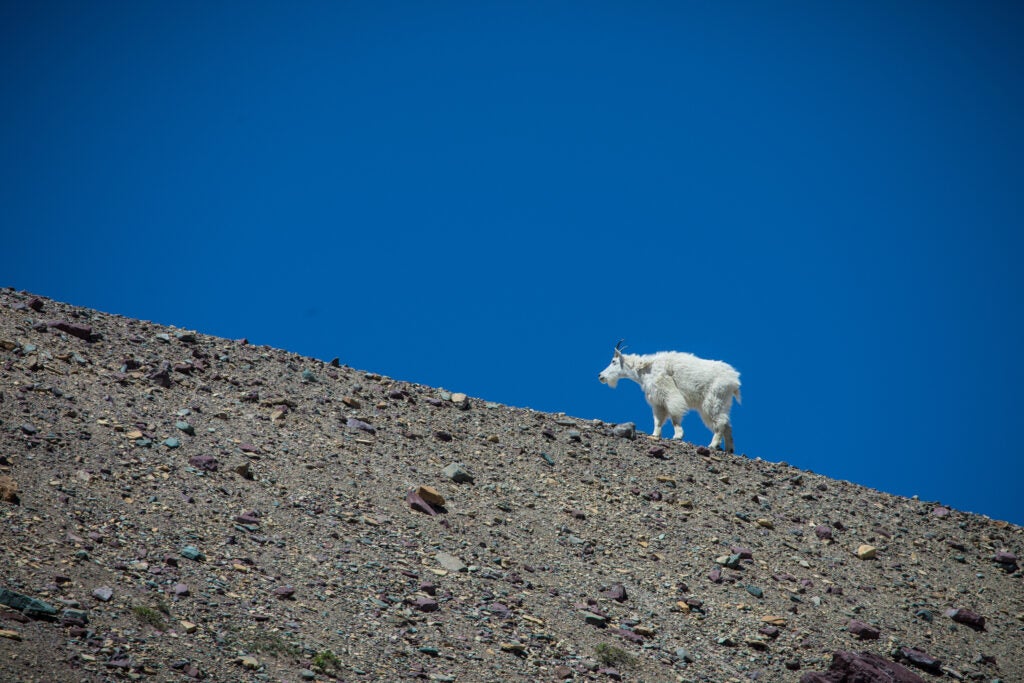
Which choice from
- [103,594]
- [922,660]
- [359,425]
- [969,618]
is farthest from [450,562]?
[969,618]

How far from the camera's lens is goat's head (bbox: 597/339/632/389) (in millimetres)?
26344

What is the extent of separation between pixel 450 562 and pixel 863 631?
693 centimetres

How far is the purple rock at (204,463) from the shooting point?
1400 centimetres

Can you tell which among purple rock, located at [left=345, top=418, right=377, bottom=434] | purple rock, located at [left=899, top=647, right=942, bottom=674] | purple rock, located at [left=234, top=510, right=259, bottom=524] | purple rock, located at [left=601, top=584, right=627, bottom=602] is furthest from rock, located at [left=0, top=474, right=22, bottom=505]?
purple rock, located at [left=899, top=647, right=942, bottom=674]

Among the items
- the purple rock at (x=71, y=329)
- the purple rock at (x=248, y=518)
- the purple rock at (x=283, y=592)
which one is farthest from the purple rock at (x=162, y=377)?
the purple rock at (x=283, y=592)

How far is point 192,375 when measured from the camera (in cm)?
1720

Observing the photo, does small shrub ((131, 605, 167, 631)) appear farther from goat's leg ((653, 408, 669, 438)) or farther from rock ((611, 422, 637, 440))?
goat's leg ((653, 408, 669, 438))

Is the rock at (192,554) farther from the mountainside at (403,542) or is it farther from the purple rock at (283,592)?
the purple rock at (283,592)

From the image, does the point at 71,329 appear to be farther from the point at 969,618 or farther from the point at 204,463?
the point at 969,618

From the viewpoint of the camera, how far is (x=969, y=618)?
52.5 feet

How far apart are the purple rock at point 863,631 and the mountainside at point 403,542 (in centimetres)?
9

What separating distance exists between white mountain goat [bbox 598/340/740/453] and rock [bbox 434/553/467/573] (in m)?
9.74

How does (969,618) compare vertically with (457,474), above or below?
below

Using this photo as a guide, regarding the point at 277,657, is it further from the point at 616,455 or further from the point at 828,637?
the point at 616,455
